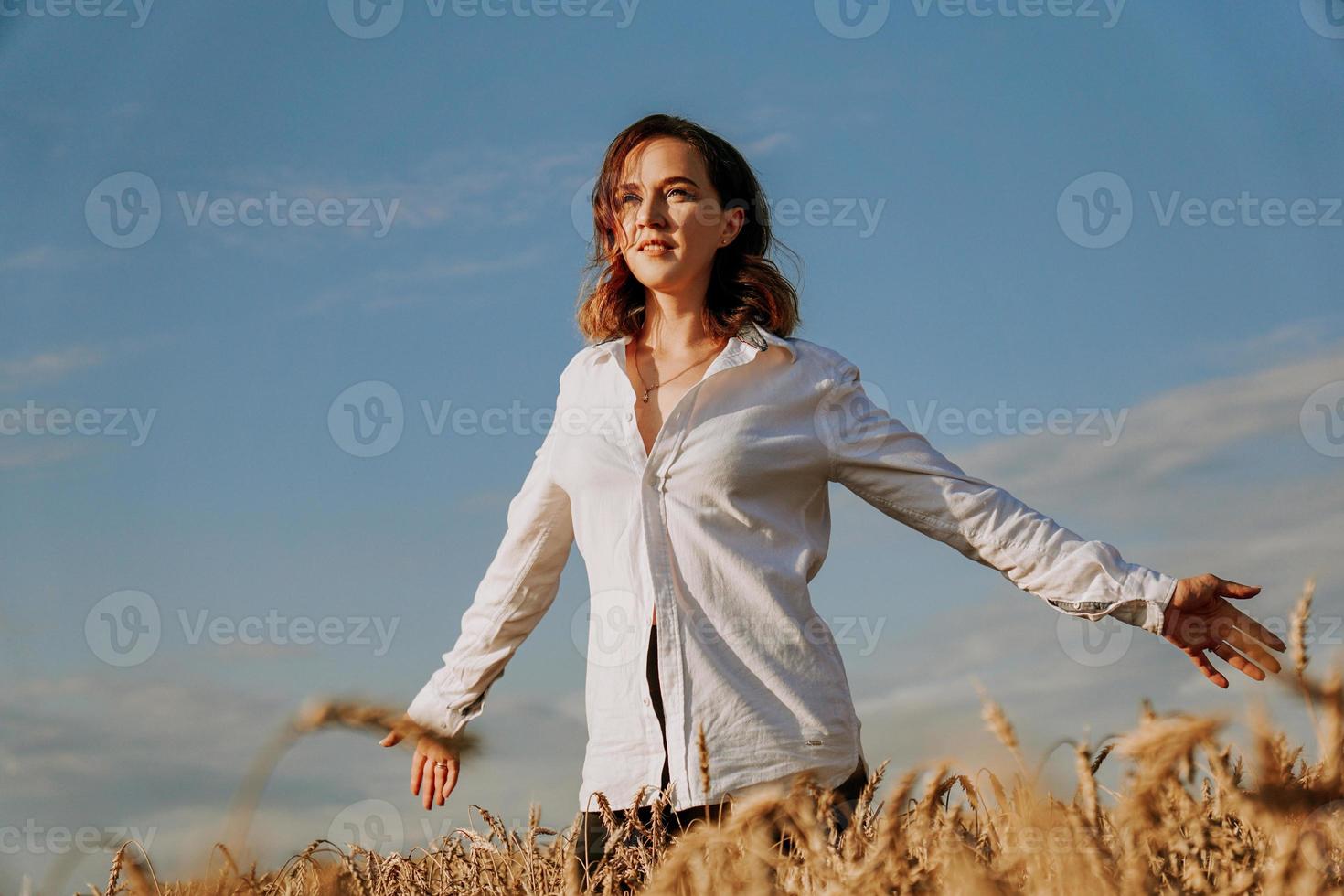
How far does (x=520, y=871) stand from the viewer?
280cm

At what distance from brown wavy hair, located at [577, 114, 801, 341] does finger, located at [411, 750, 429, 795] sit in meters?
1.27

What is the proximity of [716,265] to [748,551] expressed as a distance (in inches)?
38.5

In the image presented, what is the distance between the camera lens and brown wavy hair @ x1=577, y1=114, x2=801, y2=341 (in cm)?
361

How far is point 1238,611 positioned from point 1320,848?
1.68 m

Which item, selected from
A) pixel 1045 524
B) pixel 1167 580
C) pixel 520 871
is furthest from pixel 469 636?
pixel 1167 580

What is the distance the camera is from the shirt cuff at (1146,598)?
300 cm

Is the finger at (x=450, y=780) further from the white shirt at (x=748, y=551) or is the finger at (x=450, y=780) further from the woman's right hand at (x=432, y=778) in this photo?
the white shirt at (x=748, y=551)

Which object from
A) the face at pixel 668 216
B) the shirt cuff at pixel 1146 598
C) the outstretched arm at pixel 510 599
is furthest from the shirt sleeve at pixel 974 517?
the outstretched arm at pixel 510 599

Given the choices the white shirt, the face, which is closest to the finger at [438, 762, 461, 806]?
the white shirt

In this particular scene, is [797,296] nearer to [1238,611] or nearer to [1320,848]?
[1238,611]

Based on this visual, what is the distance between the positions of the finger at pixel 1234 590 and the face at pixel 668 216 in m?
1.54

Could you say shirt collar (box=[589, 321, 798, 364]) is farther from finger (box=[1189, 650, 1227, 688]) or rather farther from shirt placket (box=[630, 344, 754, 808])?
finger (box=[1189, 650, 1227, 688])

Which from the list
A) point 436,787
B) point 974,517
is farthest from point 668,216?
point 436,787

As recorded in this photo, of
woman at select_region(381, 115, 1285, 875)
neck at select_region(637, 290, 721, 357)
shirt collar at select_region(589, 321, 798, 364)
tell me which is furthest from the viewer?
neck at select_region(637, 290, 721, 357)
